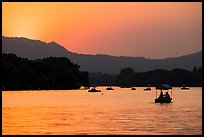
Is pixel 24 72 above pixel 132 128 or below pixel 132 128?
above

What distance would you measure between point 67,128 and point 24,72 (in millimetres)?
108843

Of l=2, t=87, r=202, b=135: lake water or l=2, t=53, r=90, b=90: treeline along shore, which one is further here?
l=2, t=53, r=90, b=90: treeline along shore

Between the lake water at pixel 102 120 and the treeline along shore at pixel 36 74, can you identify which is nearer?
the lake water at pixel 102 120

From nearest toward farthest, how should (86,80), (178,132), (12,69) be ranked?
(178,132) → (12,69) → (86,80)

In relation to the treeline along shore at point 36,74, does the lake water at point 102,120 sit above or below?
below

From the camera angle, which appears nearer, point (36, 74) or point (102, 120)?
point (102, 120)

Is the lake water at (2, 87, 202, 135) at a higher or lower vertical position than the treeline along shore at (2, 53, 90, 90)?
lower

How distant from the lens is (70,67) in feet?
584

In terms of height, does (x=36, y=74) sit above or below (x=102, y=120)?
above

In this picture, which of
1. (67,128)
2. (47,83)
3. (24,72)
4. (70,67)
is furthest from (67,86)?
Answer: (67,128)

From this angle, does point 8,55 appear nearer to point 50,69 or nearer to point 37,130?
point 50,69

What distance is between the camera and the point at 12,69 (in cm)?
14475

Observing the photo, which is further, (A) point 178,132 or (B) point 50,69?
(B) point 50,69

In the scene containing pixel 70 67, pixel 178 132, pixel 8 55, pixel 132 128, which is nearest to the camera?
pixel 178 132
